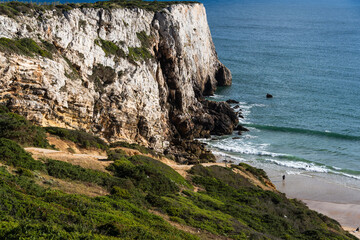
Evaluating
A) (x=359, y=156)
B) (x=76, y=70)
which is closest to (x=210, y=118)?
(x=359, y=156)

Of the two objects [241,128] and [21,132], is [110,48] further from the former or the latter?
[241,128]

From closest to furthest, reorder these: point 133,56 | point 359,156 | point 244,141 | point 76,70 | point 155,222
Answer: point 155,222 → point 76,70 → point 133,56 → point 359,156 → point 244,141

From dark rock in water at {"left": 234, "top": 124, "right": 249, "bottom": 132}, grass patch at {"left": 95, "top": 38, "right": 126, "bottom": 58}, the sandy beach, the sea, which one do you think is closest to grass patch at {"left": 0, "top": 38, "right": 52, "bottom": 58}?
grass patch at {"left": 95, "top": 38, "right": 126, "bottom": 58}

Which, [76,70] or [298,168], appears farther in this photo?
[298,168]

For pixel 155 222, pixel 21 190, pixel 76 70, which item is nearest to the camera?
pixel 21 190

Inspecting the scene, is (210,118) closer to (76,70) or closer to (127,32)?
(127,32)

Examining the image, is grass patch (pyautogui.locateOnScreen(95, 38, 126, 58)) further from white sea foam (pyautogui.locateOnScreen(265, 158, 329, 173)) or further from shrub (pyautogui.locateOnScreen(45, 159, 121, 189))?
shrub (pyautogui.locateOnScreen(45, 159, 121, 189))

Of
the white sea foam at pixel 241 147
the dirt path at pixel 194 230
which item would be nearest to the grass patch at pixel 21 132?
the dirt path at pixel 194 230
